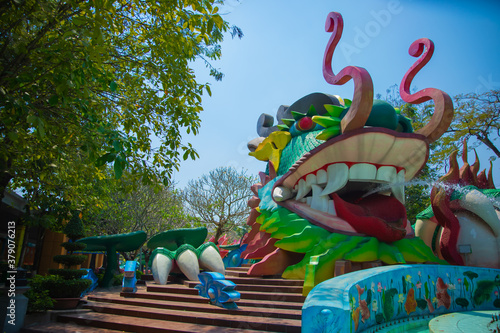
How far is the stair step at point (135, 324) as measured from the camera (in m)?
5.33

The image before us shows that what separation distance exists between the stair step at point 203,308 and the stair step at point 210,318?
99 millimetres

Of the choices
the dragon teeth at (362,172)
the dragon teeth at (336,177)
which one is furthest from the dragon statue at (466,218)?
the dragon teeth at (336,177)

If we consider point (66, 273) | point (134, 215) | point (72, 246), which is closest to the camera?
point (66, 273)

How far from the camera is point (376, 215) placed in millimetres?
8242

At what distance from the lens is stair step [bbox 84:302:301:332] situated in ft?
17.0

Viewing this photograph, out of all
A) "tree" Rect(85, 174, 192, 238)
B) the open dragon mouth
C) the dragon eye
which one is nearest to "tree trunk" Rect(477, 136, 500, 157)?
the open dragon mouth

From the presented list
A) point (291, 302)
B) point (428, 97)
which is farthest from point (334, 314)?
point (428, 97)

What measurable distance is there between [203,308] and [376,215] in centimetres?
438

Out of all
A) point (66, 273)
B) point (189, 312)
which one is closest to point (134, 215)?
point (66, 273)

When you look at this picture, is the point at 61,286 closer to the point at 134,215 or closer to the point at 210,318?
the point at 210,318

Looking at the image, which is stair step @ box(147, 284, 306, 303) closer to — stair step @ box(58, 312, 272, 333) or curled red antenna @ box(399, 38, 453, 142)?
stair step @ box(58, 312, 272, 333)

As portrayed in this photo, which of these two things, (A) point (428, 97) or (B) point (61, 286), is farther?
(A) point (428, 97)

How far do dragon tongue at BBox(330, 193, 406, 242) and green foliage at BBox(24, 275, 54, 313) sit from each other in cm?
613

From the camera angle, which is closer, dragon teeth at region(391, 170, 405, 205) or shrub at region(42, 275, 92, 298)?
shrub at region(42, 275, 92, 298)
